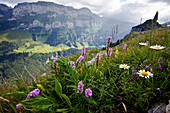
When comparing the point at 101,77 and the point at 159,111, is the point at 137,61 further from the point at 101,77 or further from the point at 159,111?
the point at 159,111

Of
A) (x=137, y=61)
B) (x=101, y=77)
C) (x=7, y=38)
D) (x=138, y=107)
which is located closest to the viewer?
(x=138, y=107)

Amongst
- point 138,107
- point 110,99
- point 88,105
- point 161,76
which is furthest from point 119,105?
point 161,76

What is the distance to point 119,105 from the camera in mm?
1511

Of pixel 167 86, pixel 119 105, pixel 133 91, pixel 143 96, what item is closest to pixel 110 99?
pixel 119 105

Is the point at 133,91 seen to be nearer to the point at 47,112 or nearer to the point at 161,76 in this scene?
the point at 161,76

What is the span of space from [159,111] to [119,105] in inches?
20.8

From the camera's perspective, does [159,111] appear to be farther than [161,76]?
No

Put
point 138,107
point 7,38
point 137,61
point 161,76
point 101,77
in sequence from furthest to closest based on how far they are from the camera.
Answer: point 7,38 → point 137,61 → point 101,77 → point 161,76 → point 138,107

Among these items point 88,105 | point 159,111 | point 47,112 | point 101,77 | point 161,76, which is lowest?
point 47,112

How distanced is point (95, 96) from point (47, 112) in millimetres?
879

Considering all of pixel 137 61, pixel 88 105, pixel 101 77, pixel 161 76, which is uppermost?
pixel 137 61

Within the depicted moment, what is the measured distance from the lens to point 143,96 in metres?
1.49

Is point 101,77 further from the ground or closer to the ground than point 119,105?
further from the ground

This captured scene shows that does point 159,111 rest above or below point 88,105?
above
